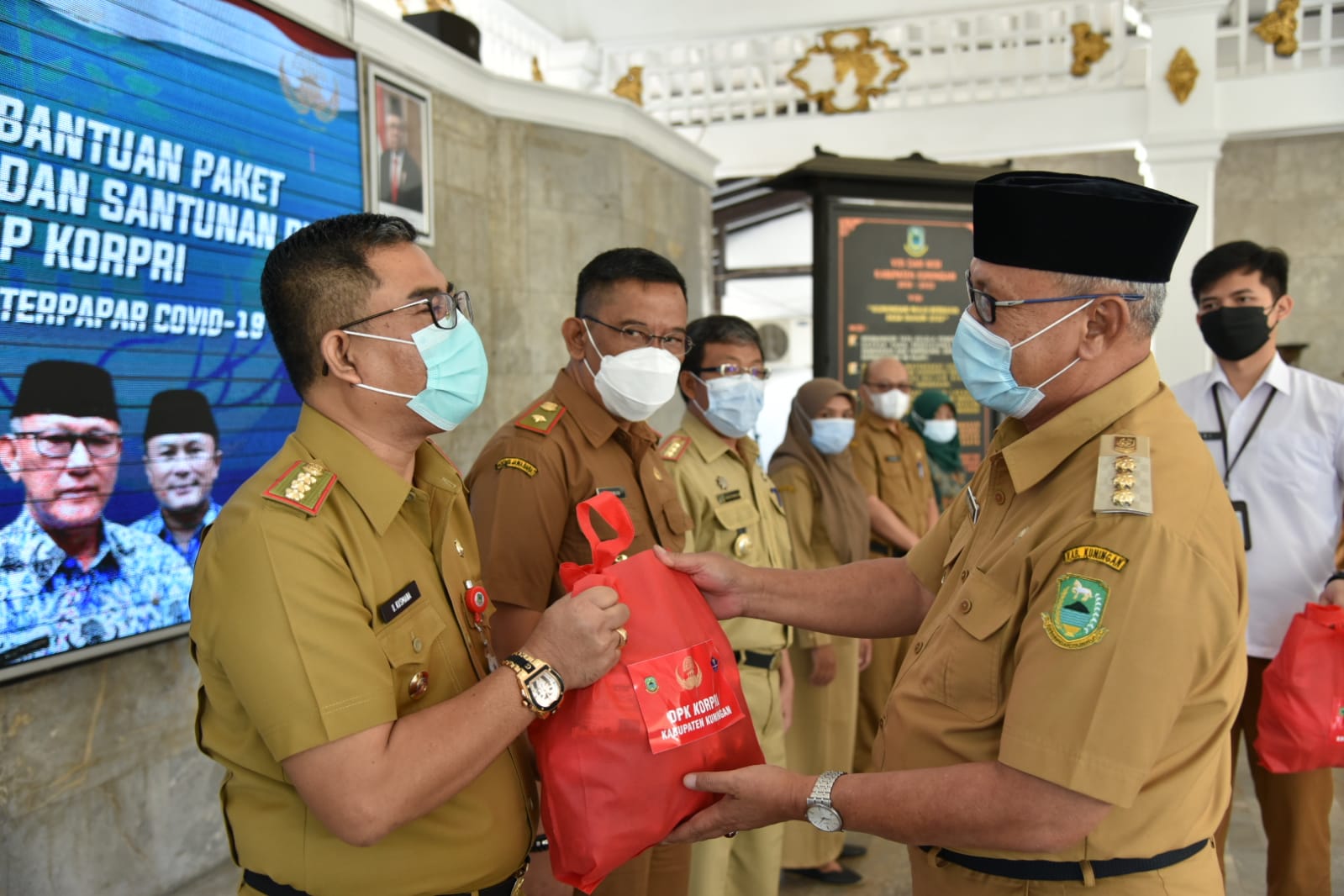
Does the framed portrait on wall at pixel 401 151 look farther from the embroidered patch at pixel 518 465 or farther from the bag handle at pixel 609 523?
the bag handle at pixel 609 523

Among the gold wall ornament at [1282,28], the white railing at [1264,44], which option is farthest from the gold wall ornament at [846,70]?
the gold wall ornament at [1282,28]

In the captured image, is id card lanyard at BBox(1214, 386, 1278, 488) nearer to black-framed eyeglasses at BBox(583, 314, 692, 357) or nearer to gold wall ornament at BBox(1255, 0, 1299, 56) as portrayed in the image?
black-framed eyeglasses at BBox(583, 314, 692, 357)

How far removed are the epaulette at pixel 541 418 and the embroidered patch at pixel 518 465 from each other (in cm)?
10

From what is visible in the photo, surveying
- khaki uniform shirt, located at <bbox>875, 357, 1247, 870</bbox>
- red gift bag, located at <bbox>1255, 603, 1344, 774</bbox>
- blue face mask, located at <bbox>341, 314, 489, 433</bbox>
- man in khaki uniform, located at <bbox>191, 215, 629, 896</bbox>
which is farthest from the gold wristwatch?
red gift bag, located at <bbox>1255, 603, 1344, 774</bbox>

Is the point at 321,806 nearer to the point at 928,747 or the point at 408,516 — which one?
the point at 408,516

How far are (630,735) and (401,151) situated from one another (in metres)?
3.27

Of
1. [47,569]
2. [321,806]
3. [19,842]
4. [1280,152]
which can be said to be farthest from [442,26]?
[1280,152]

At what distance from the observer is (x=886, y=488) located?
4160mm

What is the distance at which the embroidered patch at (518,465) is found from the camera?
1883 millimetres

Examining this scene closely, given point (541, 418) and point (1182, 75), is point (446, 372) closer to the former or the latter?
point (541, 418)

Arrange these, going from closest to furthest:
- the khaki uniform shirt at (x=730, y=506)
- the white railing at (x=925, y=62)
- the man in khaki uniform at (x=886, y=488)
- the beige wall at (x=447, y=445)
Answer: the beige wall at (x=447, y=445)
the khaki uniform shirt at (x=730, y=506)
the man in khaki uniform at (x=886, y=488)
the white railing at (x=925, y=62)

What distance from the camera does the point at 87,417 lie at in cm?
246

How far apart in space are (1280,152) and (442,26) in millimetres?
7945

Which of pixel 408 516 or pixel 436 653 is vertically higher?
pixel 408 516
